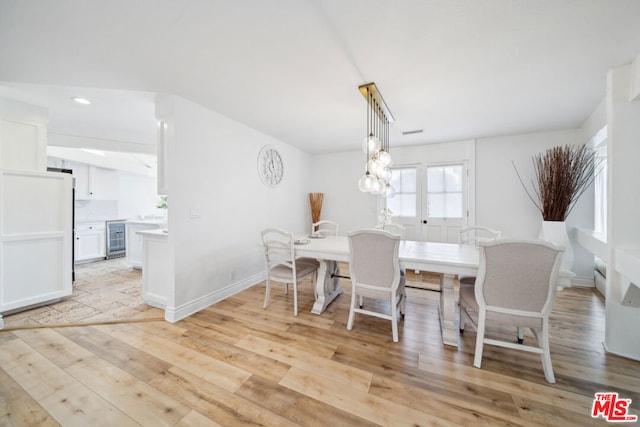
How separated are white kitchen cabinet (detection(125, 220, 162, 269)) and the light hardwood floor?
2.03 meters

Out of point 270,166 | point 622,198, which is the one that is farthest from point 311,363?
point 270,166

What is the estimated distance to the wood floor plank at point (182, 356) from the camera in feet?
5.05


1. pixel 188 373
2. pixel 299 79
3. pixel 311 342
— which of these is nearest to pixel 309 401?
pixel 311 342

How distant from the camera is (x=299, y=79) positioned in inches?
79.4

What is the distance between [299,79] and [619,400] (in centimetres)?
316

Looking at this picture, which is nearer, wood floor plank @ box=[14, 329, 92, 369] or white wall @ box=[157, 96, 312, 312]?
wood floor plank @ box=[14, 329, 92, 369]

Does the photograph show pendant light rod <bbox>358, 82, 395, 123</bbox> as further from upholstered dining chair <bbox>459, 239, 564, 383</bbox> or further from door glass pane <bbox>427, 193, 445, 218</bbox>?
door glass pane <bbox>427, 193, 445, 218</bbox>

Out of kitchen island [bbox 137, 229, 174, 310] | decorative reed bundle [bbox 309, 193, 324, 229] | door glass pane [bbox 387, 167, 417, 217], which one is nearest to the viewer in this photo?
kitchen island [bbox 137, 229, 174, 310]

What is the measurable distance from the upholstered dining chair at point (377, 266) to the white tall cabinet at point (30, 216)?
348 cm

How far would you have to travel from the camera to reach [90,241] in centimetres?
454

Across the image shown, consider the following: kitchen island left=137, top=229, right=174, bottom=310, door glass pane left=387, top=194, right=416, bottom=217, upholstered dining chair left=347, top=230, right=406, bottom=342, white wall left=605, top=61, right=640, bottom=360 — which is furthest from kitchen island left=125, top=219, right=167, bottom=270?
white wall left=605, top=61, right=640, bottom=360

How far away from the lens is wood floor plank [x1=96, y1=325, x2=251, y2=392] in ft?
5.05

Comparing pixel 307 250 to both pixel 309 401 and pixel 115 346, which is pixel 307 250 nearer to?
pixel 309 401

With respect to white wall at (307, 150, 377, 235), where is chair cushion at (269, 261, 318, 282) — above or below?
below
